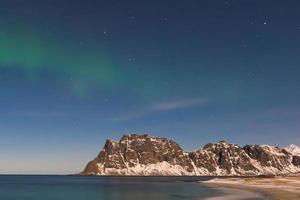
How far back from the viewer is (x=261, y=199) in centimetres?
8281

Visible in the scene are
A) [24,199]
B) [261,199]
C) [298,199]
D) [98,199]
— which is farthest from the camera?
[24,199]

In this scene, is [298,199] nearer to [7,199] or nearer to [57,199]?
[57,199]

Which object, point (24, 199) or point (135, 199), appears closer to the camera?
point (135, 199)

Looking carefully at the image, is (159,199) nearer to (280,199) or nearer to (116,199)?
(116,199)

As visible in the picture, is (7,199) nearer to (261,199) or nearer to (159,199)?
(159,199)

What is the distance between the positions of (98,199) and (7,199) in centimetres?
2631

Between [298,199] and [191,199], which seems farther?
[191,199]

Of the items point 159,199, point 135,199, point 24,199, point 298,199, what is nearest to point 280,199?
point 298,199

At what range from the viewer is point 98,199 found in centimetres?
9750

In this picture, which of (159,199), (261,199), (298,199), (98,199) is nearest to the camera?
(298,199)

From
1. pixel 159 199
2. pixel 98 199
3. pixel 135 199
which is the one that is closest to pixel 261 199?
pixel 159 199

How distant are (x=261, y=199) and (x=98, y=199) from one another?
127 ft

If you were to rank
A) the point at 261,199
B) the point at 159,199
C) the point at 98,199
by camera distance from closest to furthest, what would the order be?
the point at 261,199, the point at 159,199, the point at 98,199

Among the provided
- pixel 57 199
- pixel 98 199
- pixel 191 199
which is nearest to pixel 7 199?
pixel 57 199
